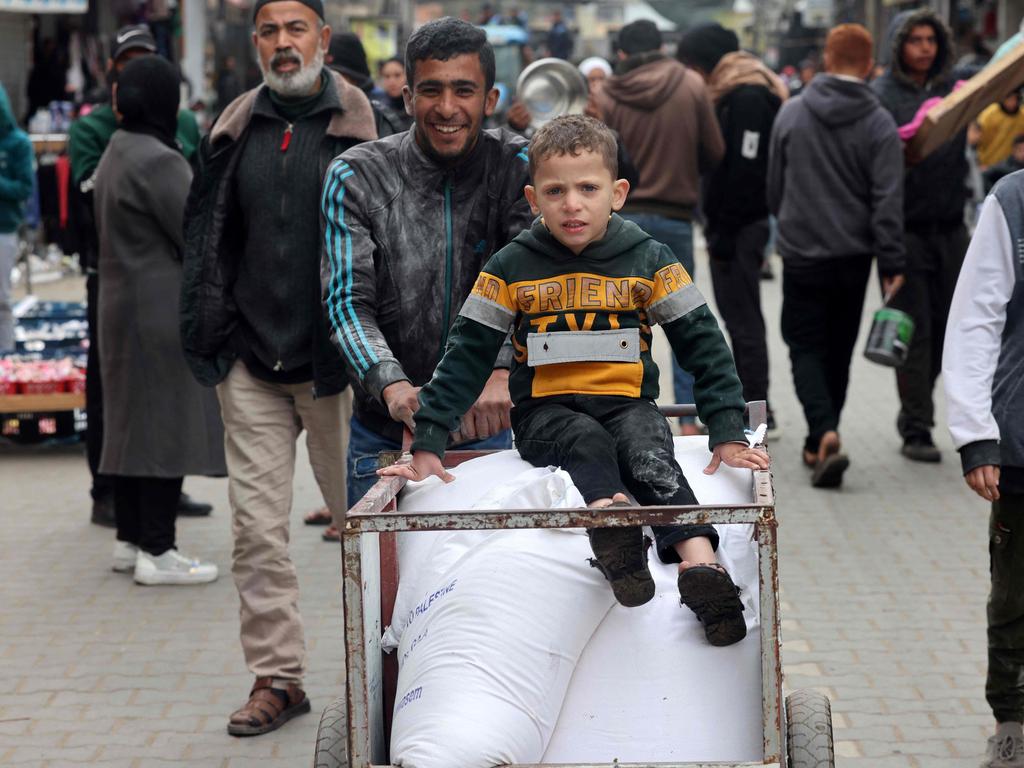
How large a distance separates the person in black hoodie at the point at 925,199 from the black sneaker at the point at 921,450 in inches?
9.7

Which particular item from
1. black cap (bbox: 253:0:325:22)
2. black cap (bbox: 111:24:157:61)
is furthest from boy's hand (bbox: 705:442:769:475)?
black cap (bbox: 111:24:157:61)

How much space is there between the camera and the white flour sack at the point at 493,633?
3102 millimetres

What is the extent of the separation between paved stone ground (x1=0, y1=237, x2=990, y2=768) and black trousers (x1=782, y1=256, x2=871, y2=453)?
42cm

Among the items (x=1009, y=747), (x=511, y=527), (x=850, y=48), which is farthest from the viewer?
(x=850, y=48)

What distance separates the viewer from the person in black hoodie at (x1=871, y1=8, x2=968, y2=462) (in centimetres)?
884

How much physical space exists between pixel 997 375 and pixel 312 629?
114 inches

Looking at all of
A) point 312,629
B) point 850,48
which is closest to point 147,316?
point 312,629

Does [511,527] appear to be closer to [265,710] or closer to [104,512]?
[265,710]

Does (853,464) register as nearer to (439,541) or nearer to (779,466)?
(779,466)

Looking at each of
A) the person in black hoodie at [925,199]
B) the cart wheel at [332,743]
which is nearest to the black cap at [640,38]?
the person in black hoodie at [925,199]

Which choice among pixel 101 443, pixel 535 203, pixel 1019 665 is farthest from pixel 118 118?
pixel 1019 665

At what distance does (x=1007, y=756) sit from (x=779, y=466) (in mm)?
4653

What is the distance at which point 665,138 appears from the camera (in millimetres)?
9133

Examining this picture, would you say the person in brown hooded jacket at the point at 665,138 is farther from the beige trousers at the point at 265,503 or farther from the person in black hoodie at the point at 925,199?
the beige trousers at the point at 265,503
